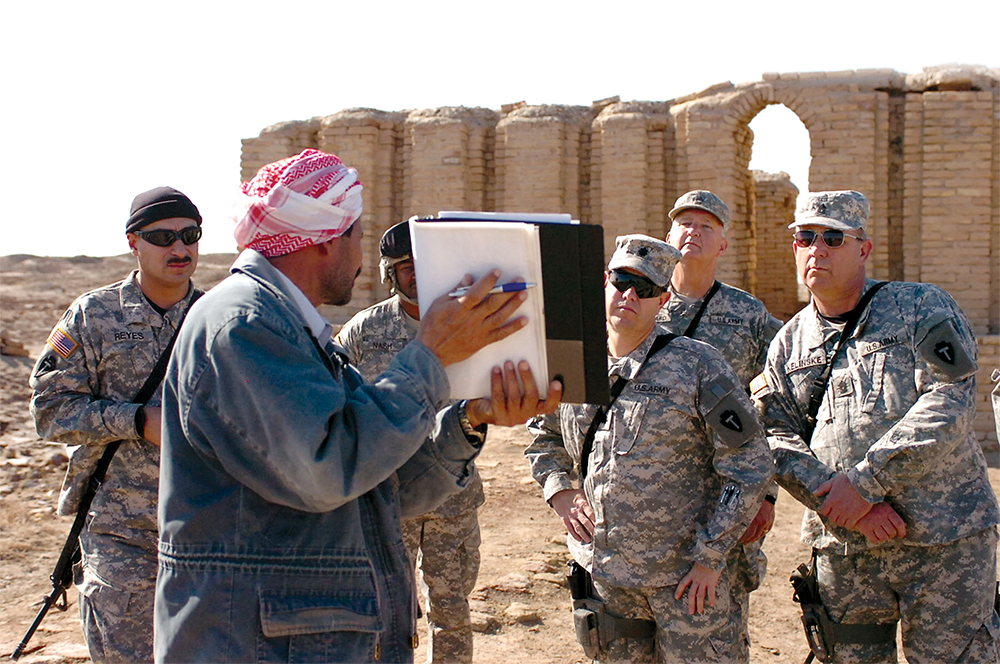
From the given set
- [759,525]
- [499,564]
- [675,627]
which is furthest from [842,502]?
[499,564]

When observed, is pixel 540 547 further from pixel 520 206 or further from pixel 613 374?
pixel 520 206

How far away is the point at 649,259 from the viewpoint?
3.42 meters

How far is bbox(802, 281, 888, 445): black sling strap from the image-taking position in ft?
11.8

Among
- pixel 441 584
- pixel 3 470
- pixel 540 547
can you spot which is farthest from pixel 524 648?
pixel 3 470

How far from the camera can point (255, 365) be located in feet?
5.66

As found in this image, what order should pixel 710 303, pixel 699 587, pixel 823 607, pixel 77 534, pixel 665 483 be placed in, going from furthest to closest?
pixel 710 303 < pixel 77 534 < pixel 823 607 < pixel 665 483 < pixel 699 587

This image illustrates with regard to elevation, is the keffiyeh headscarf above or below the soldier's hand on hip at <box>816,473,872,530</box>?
above

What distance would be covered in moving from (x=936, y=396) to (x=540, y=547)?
4125 mm

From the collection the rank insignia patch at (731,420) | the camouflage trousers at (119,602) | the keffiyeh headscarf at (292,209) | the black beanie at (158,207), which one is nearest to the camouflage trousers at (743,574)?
the rank insignia patch at (731,420)

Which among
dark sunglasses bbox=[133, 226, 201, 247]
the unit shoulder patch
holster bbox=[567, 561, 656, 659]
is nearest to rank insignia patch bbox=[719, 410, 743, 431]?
holster bbox=[567, 561, 656, 659]

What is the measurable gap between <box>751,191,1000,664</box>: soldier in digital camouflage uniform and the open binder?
1.82m

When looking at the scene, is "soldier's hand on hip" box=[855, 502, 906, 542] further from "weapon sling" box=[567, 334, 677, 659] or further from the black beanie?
the black beanie

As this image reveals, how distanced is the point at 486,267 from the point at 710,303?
8.74 ft

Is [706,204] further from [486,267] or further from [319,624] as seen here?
[319,624]
